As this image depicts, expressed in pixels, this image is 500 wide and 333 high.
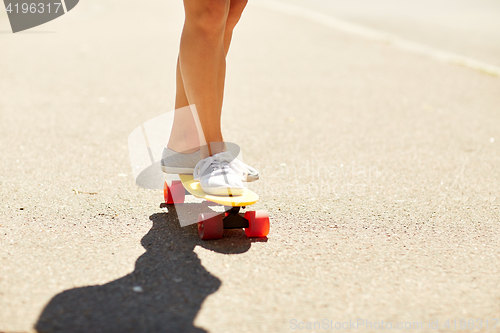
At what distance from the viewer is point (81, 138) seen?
394cm

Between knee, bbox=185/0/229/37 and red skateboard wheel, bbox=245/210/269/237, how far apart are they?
87 centimetres

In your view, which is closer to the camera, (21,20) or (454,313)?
(454,313)

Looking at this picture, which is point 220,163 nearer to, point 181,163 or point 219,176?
point 219,176

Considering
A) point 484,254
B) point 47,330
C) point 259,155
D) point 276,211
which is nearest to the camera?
point 47,330

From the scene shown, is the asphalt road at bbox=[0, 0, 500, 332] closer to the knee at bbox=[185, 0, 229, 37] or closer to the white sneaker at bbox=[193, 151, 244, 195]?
the white sneaker at bbox=[193, 151, 244, 195]

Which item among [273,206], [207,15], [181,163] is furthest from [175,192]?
[207,15]

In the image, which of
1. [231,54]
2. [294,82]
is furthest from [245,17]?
[294,82]

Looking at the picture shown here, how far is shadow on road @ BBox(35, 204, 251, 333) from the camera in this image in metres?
1.74

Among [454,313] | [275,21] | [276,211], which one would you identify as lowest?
[275,21]

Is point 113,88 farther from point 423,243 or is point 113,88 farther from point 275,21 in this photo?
point 275,21

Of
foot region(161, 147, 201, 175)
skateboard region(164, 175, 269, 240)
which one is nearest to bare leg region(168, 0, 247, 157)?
foot region(161, 147, 201, 175)

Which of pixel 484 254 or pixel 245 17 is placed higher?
pixel 484 254

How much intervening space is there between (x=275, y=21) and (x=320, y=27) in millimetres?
1036

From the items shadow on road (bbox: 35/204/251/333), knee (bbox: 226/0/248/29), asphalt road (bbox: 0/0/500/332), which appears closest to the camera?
shadow on road (bbox: 35/204/251/333)
